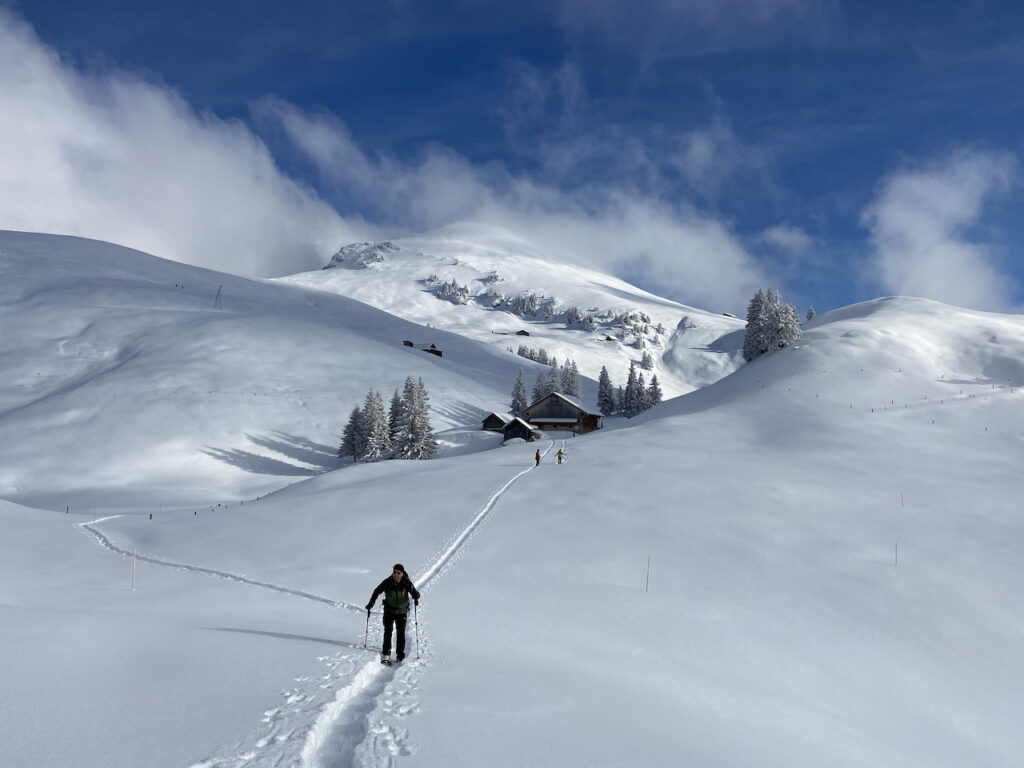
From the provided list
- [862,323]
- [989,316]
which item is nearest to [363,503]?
[862,323]

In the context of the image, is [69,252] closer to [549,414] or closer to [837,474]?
[549,414]

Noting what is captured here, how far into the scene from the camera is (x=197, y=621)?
11688 mm

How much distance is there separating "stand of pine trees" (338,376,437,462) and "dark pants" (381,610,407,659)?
177 ft

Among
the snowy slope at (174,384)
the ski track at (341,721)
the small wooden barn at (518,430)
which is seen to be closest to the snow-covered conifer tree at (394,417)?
the snowy slope at (174,384)

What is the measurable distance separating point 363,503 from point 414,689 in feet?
62.9

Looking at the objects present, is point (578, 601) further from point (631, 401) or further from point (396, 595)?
point (631, 401)

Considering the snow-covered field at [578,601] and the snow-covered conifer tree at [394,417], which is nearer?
the snow-covered field at [578,601]

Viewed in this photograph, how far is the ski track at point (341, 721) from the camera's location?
238 inches

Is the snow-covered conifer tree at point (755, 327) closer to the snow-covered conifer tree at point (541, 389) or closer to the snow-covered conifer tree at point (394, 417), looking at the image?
the snow-covered conifer tree at point (541, 389)

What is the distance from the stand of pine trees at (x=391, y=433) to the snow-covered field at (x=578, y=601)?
49.4 ft

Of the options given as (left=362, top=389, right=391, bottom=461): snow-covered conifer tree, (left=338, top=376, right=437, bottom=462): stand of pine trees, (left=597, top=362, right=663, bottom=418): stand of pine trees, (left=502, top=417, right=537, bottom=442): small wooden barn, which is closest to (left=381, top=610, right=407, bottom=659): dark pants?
(left=338, top=376, right=437, bottom=462): stand of pine trees

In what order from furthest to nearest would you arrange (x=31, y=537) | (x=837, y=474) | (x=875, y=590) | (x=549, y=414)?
(x=549, y=414) < (x=837, y=474) < (x=31, y=537) < (x=875, y=590)

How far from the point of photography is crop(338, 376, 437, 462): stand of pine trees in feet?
212

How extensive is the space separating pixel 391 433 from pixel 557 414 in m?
24.3
